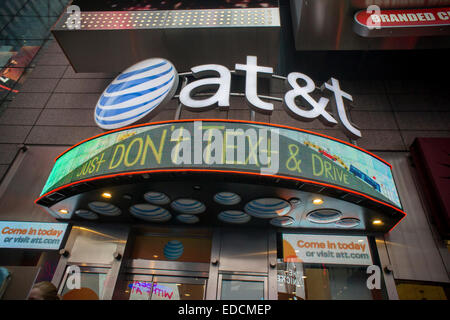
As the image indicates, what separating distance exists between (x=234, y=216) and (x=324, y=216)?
2087 mm

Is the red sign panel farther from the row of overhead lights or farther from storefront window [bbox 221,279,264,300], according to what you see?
storefront window [bbox 221,279,264,300]

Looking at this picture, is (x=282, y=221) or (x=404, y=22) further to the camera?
(x=404, y=22)

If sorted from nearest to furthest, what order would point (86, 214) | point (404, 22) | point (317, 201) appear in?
point (317, 201), point (86, 214), point (404, 22)

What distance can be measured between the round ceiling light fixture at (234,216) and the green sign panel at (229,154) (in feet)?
6.29

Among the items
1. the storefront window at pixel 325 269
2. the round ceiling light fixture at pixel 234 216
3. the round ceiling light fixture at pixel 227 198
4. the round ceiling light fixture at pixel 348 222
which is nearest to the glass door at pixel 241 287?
the storefront window at pixel 325 269

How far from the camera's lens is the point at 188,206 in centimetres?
572

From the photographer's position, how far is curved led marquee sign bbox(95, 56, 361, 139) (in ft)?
18.1

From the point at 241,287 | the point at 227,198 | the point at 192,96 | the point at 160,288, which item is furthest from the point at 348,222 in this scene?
the point at 160,288

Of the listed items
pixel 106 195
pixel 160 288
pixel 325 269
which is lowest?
pixel 160 288

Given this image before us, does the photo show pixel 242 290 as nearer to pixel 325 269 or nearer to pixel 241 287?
pixel 241 287

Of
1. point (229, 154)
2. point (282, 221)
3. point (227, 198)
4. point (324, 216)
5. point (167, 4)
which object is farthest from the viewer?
point (167, 4)

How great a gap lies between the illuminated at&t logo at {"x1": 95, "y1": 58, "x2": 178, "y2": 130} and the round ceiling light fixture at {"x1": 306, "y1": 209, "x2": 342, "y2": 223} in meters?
4.21

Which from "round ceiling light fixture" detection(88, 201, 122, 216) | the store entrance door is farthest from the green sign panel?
the store entrance door
